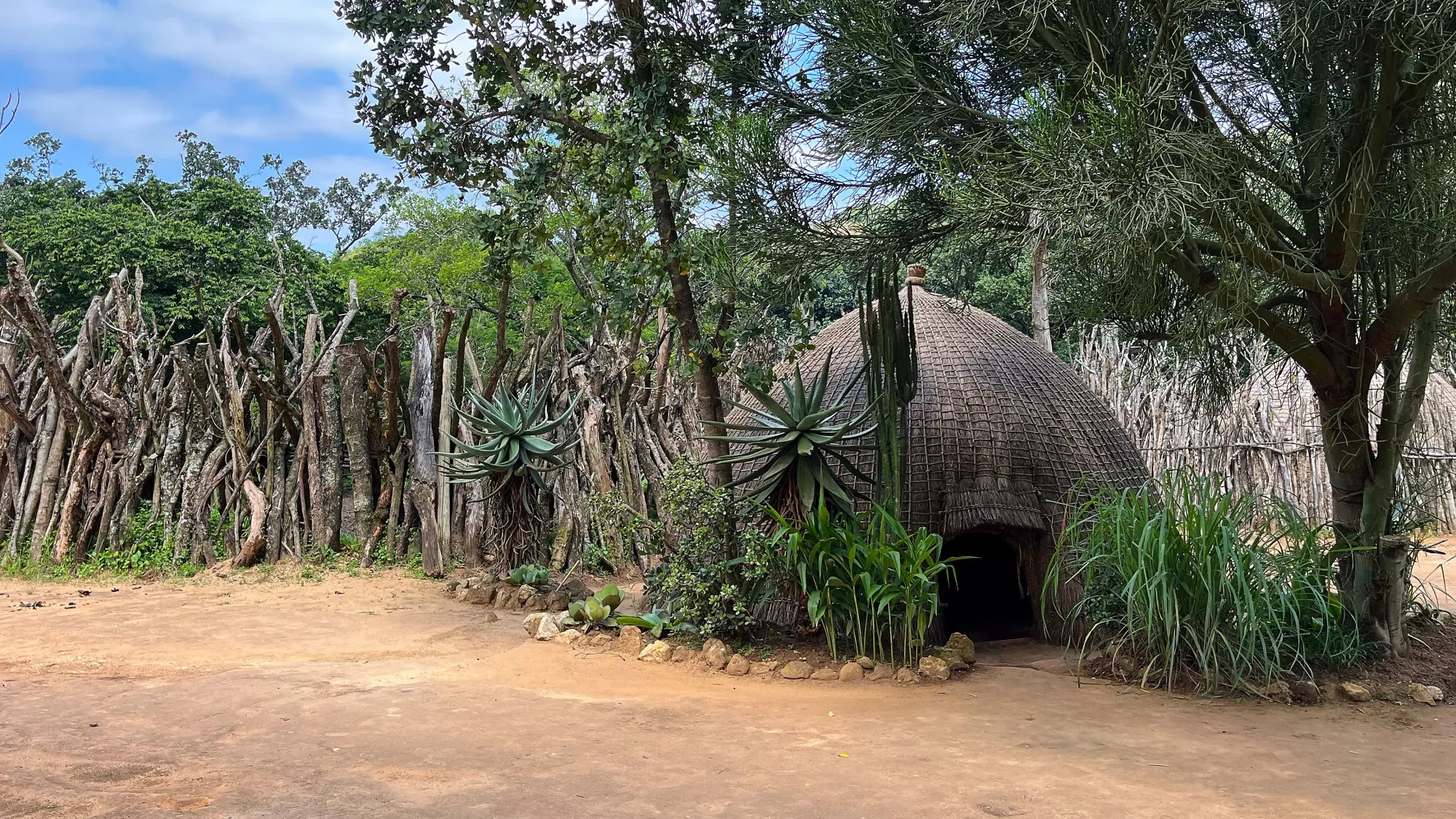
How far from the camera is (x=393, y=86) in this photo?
6.53 m

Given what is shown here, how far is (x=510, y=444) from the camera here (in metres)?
8.56

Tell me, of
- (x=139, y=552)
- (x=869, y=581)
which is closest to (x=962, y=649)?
(x=869, y=581)

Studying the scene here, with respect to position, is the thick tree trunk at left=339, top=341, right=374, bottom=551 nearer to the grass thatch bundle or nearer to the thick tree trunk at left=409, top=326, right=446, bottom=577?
the thick tree trunk at left=409, top=326, right=446, bottom=577

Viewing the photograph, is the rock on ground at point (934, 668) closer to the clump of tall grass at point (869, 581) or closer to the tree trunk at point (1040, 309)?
the clump of tall grass at point (869, 581)

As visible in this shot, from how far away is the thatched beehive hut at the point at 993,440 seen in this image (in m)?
7.06

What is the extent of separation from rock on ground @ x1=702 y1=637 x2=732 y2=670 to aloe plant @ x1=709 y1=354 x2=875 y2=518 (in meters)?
0.92

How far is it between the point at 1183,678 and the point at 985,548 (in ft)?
11.6

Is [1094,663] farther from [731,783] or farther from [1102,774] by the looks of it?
[731,783]

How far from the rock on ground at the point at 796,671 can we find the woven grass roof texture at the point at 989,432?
4.78 feet

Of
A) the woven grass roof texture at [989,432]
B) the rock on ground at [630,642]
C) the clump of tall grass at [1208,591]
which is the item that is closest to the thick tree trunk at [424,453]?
the rock on ground at [630,642]

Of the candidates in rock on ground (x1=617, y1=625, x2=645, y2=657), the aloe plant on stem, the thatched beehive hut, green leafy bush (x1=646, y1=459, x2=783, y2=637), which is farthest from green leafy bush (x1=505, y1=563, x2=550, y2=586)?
the thatched beehive hut

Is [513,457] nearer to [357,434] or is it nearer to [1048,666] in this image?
[357,434]

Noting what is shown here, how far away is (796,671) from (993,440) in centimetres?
230

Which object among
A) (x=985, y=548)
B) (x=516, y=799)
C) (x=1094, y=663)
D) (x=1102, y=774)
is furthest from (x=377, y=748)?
(x=985, y=548)
